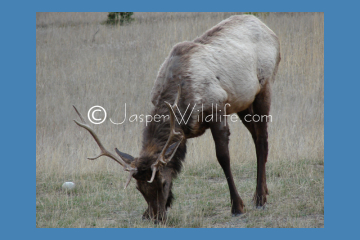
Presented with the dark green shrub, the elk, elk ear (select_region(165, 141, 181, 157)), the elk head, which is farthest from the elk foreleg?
the dark green shrub

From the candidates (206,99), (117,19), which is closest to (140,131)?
(117,19)

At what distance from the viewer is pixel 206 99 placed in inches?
212

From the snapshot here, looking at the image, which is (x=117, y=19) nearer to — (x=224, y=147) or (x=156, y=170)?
(x=224, y=147)

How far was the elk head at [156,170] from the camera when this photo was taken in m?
4.89

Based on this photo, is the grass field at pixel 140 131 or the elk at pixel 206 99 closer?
the elk at pixel 206 99

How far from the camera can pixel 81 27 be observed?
35.3 feet

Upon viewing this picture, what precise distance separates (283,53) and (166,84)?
5444 millimetres

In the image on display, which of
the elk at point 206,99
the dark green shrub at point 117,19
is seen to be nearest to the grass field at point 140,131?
the dark green shrub at point 117,19

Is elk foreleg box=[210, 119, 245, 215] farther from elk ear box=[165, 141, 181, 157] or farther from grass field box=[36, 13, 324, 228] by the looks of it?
elk ear box=[165, 141, 181, 157]

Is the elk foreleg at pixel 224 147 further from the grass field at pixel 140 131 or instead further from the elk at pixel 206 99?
the grass field at pixel 140 131

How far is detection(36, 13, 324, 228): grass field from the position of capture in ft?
19.5

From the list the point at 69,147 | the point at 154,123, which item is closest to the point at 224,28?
the point at 154,123

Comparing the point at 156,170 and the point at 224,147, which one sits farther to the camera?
the point at 224,147

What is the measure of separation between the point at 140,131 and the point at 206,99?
445 centimetres
